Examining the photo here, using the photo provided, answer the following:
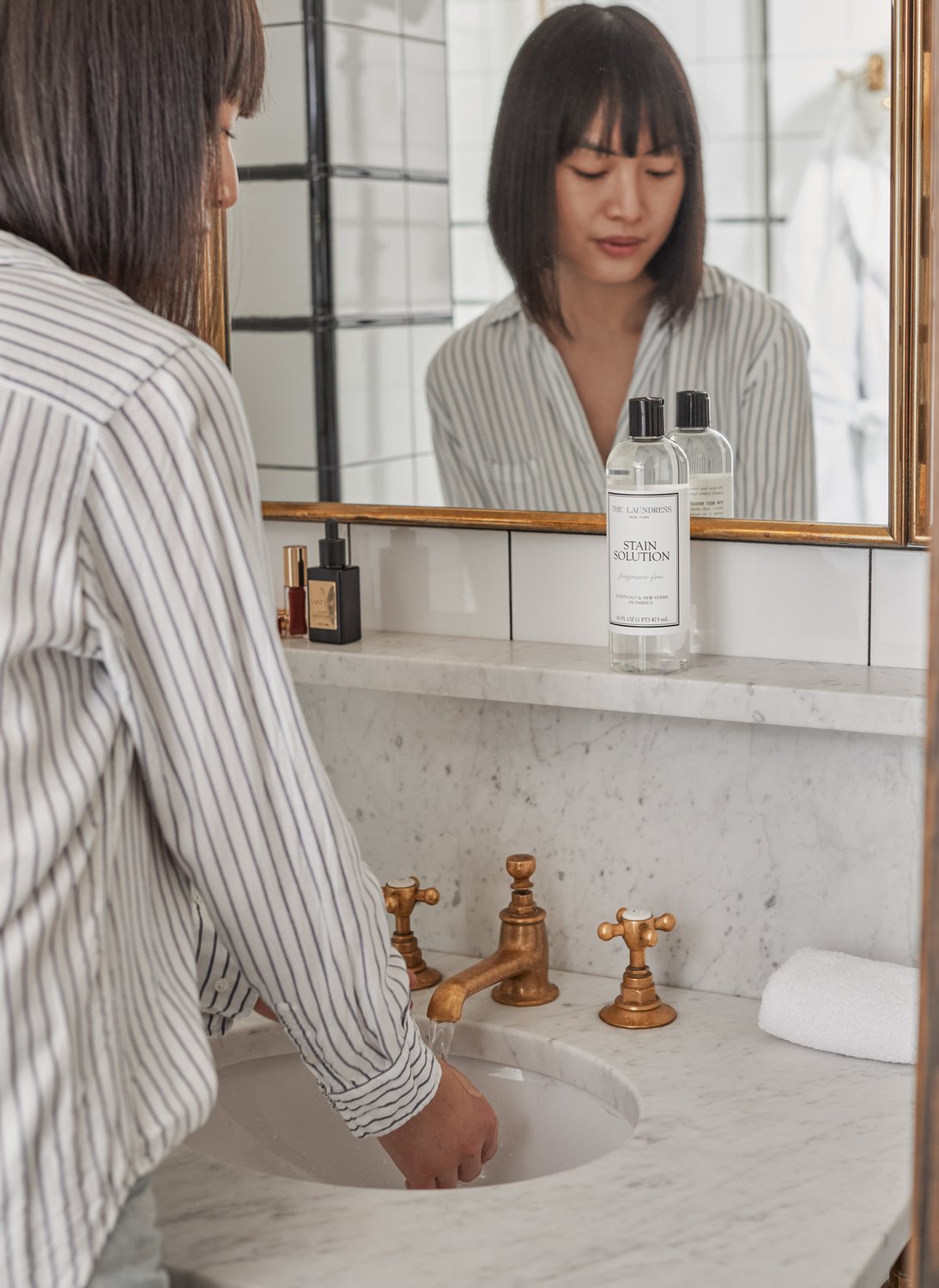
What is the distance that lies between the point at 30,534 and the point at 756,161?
28.2 inches

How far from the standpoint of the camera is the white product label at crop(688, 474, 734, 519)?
3.94 feet

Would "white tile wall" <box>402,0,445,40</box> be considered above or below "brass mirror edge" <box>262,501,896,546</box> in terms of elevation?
above

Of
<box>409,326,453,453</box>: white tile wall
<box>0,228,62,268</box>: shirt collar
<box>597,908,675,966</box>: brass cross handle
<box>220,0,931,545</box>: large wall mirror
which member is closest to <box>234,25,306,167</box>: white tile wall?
<box>220,0,931,545</box>: large wall mirror

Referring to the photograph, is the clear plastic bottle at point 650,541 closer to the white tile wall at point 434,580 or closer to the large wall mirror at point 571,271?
the large wall mirror at point 571,271

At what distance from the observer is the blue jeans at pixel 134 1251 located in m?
0.71

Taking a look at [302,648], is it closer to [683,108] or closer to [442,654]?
[442,654]

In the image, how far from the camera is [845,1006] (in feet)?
3.68

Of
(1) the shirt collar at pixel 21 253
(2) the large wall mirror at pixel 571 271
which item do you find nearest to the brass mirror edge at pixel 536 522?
(2) the large wall mirror at pixel 571 271

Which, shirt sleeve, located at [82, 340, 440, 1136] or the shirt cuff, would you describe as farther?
the shirt cuff

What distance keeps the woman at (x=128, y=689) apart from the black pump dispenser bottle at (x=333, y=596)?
1.50 ft

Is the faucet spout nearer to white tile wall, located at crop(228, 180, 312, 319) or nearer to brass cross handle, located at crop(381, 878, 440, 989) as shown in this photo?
brass cross handle, located at crop(381, 878, 440, 989)

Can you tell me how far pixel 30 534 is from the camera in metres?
0.68

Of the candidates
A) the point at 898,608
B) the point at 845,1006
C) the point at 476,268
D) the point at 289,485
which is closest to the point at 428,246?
the point at 476,268

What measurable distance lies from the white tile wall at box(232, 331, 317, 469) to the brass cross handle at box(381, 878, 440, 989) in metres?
0.42
